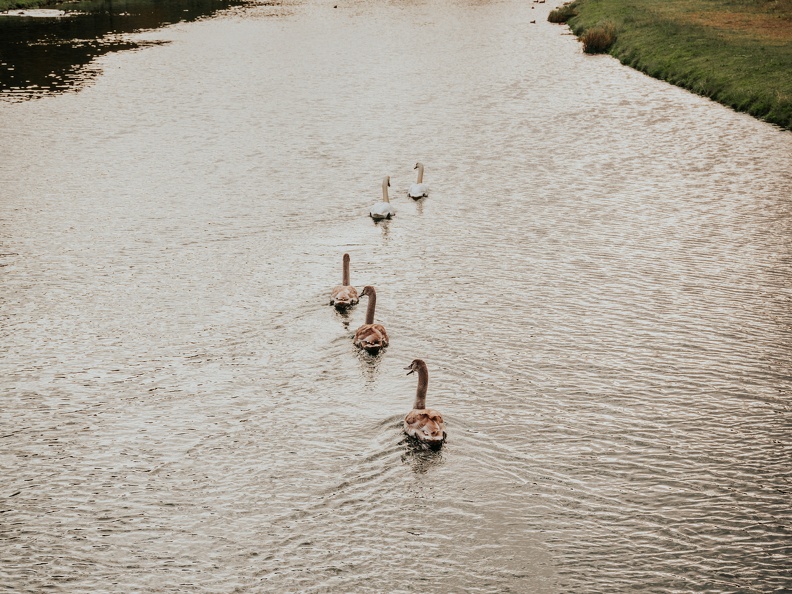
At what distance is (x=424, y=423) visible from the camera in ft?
50.4

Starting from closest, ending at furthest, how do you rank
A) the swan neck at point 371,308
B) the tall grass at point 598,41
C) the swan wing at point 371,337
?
1. the swan wing at point 371,337
2. the swan neck at point 371,308
3. the tall grass at point 598,41

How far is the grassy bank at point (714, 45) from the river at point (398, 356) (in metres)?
2.37

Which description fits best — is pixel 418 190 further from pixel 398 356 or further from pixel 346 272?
pixel 398 356

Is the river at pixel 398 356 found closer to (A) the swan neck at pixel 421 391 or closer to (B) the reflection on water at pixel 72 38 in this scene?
(A) the swan neck at pixel 421 391

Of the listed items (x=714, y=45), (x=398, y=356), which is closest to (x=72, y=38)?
(x=714, y=45)

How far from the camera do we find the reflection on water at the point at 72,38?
51.7m

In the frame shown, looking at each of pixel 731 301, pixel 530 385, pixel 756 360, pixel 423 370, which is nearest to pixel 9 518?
pixel 423 370

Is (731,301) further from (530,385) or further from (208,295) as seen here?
(208,295)

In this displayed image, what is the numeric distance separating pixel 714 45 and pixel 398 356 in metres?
39.8

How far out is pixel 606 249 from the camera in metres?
25.3

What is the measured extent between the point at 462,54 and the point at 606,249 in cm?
4217

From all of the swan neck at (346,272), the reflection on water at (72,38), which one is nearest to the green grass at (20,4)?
the reflection on water at (72,38)

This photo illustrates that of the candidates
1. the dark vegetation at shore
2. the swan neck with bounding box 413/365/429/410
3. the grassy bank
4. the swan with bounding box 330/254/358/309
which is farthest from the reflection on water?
the swan neck with bounding box 413/365/429/410

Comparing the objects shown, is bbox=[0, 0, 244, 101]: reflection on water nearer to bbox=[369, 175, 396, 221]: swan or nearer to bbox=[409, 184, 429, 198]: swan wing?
bbox=[409, 184, 429, 198]: swan wing
